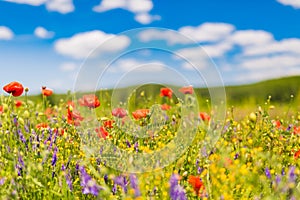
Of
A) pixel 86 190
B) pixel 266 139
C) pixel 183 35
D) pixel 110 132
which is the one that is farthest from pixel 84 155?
pixel 266 139

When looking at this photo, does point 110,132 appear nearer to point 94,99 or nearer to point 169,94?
point 94,99

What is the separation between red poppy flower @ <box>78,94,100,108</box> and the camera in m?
3.23

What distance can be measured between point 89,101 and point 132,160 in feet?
2.41

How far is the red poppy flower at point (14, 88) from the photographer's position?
350 cm

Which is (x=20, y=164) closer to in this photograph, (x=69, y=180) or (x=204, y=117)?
(x=69, y=180)

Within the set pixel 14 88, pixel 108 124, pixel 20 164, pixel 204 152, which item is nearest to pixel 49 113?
pixel 14 88

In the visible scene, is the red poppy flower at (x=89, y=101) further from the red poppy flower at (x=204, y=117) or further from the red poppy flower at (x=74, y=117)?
the red poppy flower at (x=204, y=117)

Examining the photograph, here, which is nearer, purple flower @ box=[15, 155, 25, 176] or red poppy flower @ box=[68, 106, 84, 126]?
purple flower @ box=[15, 155, 25, 176]

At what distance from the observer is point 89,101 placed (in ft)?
10.8

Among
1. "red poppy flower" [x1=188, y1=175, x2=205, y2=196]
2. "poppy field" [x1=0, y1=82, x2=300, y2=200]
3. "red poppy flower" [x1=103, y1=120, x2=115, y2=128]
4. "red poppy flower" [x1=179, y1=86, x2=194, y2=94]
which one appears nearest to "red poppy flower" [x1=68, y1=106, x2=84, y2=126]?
"poppy field" [x1=0, y1=82, x2=300, y2=200]

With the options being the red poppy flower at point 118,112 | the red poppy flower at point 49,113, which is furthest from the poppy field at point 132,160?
the red poppy flower at point 49,113

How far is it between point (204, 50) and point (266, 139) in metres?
0.90

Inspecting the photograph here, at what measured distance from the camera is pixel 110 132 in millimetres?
3312

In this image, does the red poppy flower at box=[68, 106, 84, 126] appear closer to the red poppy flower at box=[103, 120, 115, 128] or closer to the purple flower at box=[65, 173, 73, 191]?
the red poppy flower at box=[103, 120, 115, 128]
